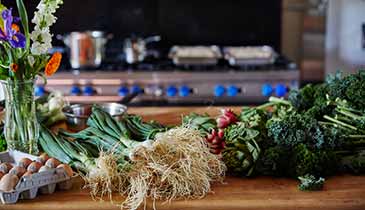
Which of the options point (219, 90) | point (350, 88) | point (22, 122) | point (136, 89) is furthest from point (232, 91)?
point (22, 122)

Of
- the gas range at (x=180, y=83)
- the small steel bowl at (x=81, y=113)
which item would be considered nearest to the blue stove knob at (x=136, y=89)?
the gas range at (x=180, y=83)

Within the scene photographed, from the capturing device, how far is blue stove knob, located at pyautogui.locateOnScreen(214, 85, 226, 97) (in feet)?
12.4

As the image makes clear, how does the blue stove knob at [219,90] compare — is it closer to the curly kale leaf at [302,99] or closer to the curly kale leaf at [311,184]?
the curly kale leaf at [302,99]

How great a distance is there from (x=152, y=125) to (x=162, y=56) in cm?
243

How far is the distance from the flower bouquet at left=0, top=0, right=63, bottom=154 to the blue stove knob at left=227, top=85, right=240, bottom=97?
1.98 metres

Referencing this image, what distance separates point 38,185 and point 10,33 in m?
0.45

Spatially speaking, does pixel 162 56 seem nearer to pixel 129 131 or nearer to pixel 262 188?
pixel 129 131

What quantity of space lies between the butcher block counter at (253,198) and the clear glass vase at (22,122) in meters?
0.24

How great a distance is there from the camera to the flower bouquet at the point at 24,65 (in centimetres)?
181

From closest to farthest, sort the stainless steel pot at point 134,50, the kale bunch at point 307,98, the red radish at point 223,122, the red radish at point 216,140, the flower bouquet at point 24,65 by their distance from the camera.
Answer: the flower bouquet at point 24,65
the red radish at point 216,140
the red radish at point 223,122
the kale bunch at point 307,98
the stainless steel pot at point 134,50

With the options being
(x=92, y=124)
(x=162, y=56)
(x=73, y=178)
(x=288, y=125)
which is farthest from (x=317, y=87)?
(x=162, y=56)

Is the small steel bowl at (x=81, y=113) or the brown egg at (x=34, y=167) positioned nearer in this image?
the brown egg at (x=34, y=167)

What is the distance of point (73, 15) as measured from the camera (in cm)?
456

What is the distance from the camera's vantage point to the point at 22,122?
1.93 metres
